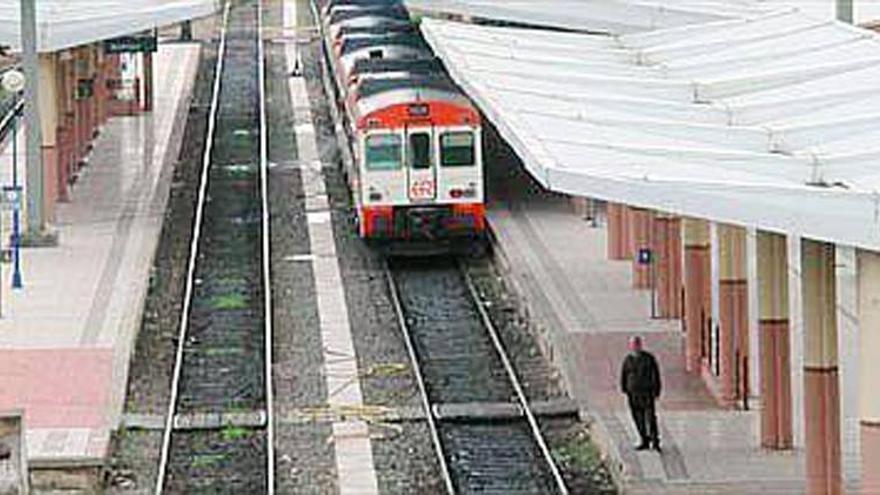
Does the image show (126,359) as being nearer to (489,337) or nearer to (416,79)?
(489,337)

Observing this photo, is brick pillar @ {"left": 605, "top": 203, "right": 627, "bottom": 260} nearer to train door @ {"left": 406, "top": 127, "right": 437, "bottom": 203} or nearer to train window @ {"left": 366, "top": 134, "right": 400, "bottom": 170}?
train door @ {"left": 406, "top": 127, "right": 437, "bottom": 203}

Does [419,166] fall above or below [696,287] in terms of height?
above

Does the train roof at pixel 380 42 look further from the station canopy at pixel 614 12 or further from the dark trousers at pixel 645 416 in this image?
the dark trousers at pixel 645 416

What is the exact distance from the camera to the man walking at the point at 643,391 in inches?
869

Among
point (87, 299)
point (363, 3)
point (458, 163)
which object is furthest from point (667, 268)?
point (363, 3)

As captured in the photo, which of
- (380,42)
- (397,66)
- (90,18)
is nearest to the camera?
(397,66)

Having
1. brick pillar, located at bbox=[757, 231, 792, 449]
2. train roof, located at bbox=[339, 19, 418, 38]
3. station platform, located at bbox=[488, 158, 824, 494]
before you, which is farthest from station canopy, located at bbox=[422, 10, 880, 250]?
train roof, located at bbox=[339, 19, 418, 38]

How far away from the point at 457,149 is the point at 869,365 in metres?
17.0

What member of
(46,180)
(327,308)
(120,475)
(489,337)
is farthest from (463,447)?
(46,180)

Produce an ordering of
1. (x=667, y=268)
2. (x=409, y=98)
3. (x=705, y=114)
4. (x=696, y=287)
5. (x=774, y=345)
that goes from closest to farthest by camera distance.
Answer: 1. (x=774, y=345)
2. (x=705, y=114)
3. (x=696, y=287)
4. (x=667, y=268)
5. (x=409, y=98)

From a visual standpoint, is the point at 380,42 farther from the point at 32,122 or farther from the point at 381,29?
the point at 32,122

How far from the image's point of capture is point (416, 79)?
3425cm

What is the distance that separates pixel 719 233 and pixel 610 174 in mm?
7252

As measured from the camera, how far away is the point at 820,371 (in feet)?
63.8
